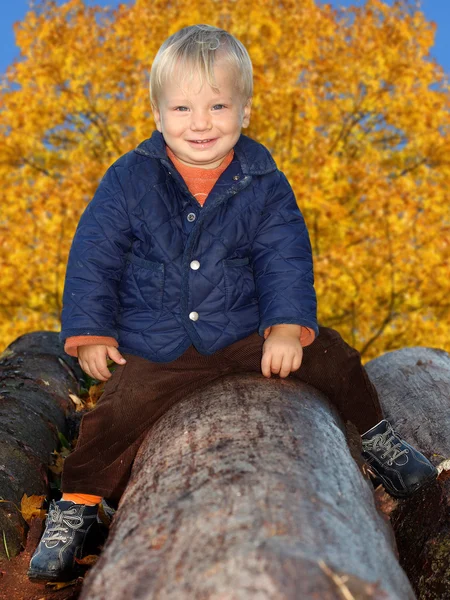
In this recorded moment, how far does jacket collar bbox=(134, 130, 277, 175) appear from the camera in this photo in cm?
311

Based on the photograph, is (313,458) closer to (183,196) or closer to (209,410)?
(209,410)

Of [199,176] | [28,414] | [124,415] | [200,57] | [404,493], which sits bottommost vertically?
[404,493]

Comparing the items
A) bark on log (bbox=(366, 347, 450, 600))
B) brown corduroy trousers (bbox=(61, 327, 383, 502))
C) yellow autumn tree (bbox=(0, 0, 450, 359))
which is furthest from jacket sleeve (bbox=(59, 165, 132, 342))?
yellow autumn tree (bbox=(0, 0, 450, 359))

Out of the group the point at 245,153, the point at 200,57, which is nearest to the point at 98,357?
the point at 245,153

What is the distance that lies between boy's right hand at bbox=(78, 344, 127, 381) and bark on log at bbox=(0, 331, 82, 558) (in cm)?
76

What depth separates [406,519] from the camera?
3141 millimetres

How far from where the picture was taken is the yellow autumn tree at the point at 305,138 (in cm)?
1041

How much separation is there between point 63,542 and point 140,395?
0.74 meters

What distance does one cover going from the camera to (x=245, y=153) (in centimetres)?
320

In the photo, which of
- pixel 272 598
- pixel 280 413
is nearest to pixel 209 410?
pixel 280 413

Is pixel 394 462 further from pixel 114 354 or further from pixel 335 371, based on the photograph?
pixel 114 354

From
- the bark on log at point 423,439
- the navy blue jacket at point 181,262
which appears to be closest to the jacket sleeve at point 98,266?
the navy blue jacket at point 181,262

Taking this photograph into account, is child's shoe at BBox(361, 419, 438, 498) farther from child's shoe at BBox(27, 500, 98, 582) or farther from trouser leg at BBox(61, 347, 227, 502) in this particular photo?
child's shoe at BBox(27, 500, 98, 582)

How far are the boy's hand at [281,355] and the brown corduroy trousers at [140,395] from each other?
0.11 m
